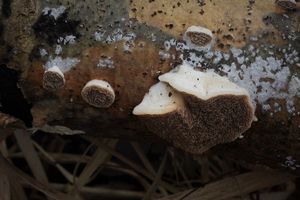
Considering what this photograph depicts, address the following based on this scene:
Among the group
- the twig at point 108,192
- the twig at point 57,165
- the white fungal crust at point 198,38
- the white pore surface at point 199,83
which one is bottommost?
the twig at point 108,192

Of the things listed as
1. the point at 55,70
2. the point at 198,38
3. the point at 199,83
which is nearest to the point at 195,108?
the point at 199,83

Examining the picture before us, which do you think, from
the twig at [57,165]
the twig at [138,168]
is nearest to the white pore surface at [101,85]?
the twig at [138,168]

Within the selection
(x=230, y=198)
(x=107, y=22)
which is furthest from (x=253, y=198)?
(x=107, y=22)

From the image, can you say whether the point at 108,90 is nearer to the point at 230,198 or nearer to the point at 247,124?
the point at 247,124

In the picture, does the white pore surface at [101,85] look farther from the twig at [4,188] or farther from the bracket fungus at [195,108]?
the twig at [4,188]

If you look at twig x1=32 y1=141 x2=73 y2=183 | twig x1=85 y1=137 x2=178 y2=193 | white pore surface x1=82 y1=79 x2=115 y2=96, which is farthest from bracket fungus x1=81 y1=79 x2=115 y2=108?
twig x1=32 y1=141 x2=73 y2=183

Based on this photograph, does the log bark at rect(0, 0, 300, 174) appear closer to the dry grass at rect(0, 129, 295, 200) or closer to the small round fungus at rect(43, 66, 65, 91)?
the small round fungus at rect(43, 66, 65, 91)

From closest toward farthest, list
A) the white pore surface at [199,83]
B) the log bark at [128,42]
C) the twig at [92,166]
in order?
the white pore surface at [199,83] → the log bark at [128,42] → the twig at [92,166]

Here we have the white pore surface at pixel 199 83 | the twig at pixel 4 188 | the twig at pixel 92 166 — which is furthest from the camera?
the twig at pixel 92 166
